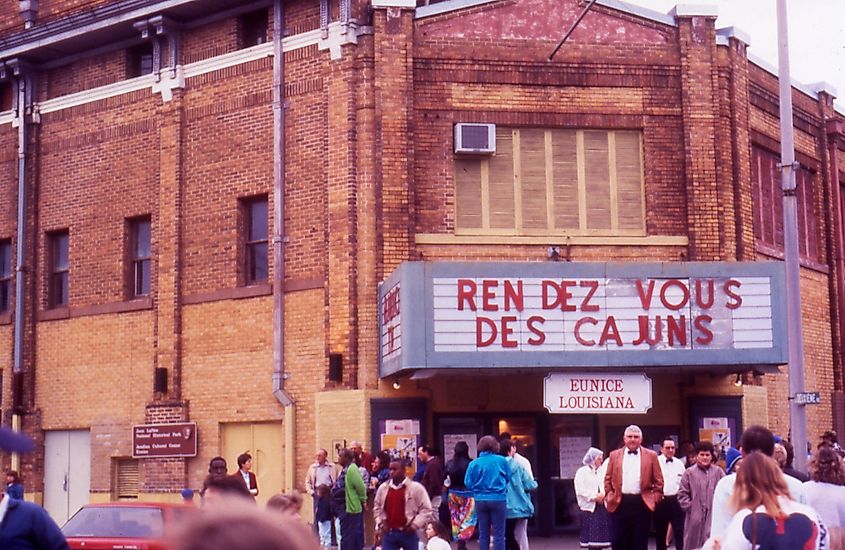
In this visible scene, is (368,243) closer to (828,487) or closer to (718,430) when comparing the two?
(718,430)

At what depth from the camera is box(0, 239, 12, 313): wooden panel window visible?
3048cm

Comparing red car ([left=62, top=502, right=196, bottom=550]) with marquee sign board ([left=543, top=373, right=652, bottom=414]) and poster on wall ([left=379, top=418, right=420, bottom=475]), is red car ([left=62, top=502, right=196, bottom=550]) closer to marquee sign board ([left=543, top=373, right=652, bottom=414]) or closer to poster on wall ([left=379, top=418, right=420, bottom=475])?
poster on wall ([left=379, top=418, right=420, bottom=475])

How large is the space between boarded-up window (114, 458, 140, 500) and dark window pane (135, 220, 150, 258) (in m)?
4.58

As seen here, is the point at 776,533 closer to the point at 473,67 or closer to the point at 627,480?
the point at 627,480

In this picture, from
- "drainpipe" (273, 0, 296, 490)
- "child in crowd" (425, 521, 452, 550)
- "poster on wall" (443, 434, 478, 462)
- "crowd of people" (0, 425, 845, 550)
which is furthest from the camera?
"drainpipe" (273, 0, 296, 490)

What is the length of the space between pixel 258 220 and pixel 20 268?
21.8 ft

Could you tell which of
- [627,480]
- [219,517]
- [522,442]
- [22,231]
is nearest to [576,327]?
[522,442]

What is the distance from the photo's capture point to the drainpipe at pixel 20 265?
29.5m

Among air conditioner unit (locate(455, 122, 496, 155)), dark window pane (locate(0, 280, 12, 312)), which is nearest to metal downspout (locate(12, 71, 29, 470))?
dark window pane (locate(0, 280, 12, 312))

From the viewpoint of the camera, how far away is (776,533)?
23.4ft

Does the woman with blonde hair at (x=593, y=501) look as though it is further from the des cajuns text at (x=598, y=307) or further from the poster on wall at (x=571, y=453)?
the poster on wall at (x=571, y=453)

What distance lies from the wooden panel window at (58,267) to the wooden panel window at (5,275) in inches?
47.0

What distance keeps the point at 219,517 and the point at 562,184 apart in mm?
22892

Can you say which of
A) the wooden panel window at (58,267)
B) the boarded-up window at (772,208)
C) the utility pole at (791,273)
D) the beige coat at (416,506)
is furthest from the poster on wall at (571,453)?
the wooden panel window at (58,267)
